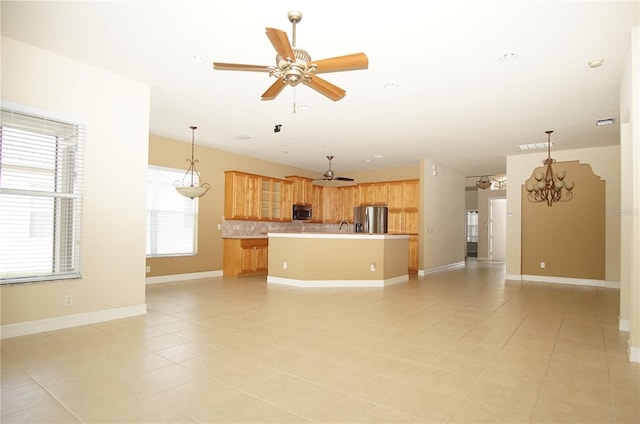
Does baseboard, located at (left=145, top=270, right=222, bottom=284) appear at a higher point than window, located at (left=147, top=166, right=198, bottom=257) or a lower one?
lower

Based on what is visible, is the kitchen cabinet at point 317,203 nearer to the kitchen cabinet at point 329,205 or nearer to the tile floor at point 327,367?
the kitchen cabinet at point 329,205

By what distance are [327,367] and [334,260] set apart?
4240 mm

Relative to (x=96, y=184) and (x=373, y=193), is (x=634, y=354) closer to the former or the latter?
(x=96, y=184)

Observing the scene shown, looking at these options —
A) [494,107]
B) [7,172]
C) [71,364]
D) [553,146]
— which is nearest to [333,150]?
[494,107]

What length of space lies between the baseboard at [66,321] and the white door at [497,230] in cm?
1274

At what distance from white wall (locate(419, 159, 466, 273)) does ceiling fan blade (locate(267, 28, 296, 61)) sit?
24.5 feet

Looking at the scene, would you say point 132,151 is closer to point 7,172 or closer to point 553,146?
point 7,172

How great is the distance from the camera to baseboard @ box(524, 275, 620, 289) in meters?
7.61

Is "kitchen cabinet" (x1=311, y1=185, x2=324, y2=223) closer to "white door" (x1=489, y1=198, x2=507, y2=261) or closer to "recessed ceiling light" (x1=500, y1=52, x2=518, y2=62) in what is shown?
"white door" (x1=489, y1=198, x2=507, y2=261)

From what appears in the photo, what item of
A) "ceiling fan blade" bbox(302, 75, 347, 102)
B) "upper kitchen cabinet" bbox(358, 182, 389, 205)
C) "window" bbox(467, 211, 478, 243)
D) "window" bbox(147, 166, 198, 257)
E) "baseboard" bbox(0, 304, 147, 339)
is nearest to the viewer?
"ceiling fan blade" bbox(302, 75, 347, 102)

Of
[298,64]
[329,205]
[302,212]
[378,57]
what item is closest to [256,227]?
[302,212]

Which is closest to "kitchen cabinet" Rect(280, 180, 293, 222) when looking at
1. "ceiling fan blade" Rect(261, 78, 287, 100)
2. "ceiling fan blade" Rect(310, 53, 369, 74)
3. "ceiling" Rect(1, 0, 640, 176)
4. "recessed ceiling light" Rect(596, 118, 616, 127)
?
"ceiling" Rect(1, 0, 640, 176)

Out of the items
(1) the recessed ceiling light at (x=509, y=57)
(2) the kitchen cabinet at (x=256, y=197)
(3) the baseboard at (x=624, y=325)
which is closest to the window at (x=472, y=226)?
(2) the kitchen cabinet at (x=256, y=197)

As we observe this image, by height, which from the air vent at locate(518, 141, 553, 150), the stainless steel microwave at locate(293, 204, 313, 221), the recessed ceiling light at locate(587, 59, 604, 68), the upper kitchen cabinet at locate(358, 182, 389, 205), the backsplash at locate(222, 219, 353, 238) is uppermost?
the recessed ceiling light at locate(587, 59, 604, 68)
